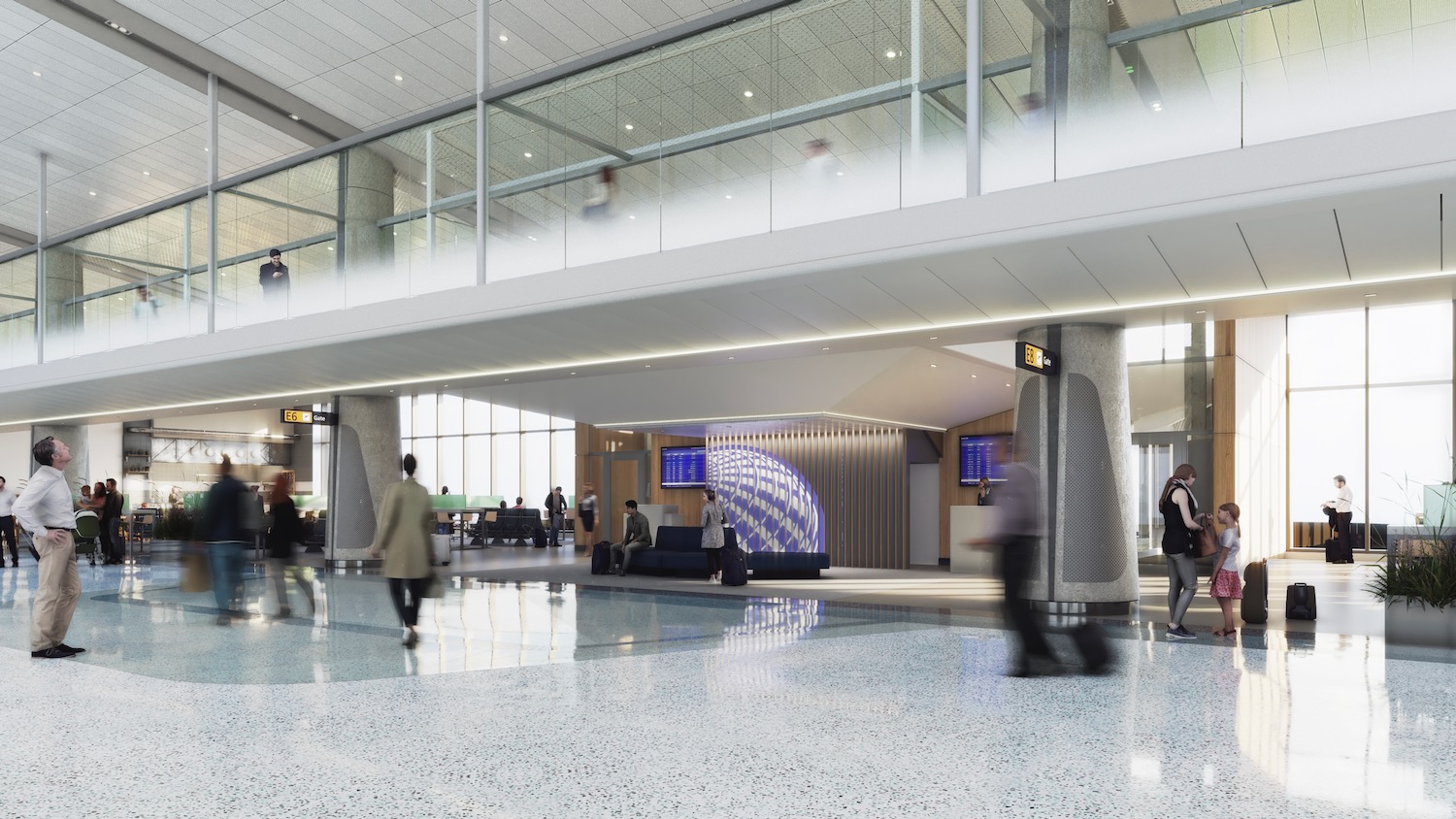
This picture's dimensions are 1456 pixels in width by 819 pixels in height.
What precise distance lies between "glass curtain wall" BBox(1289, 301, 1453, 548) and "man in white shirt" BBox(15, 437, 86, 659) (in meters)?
22.2

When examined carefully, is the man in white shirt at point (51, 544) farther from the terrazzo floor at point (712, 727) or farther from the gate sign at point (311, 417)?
the gate sign at point (311, 417)

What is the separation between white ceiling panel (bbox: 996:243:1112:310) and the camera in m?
8.55

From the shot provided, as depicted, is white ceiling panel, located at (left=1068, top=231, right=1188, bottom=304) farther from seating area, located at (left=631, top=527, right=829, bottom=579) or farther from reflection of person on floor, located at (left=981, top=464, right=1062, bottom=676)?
seating area, located at (left=631, top=527, right=829, bottom=579)

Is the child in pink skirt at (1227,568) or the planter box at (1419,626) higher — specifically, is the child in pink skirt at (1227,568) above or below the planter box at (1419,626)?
above

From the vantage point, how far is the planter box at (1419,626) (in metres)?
8.47

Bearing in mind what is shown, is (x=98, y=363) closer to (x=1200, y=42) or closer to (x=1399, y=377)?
(x=1200, y=42)

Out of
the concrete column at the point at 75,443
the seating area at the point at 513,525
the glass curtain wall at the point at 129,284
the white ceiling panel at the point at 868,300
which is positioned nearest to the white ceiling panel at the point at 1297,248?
the white ceiling panel at the point at 868,300

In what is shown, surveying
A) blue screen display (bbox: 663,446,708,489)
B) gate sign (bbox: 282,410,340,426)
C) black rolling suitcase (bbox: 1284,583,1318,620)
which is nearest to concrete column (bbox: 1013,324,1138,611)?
black rolling suitcase (bbox: 1284,583,1318,620)

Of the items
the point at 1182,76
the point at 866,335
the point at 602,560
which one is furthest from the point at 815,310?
the point at 602,560

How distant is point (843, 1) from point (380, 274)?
7.05m

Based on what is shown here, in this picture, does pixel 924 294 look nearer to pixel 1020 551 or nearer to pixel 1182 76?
pixel 1182 76

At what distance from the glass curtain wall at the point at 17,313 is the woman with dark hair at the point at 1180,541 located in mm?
20021

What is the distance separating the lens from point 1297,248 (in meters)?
8.09

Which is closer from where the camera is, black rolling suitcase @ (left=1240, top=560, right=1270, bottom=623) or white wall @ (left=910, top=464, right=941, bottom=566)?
black rolling suitcase @ (left=1240, top=560, right=1270, bottom=623)
